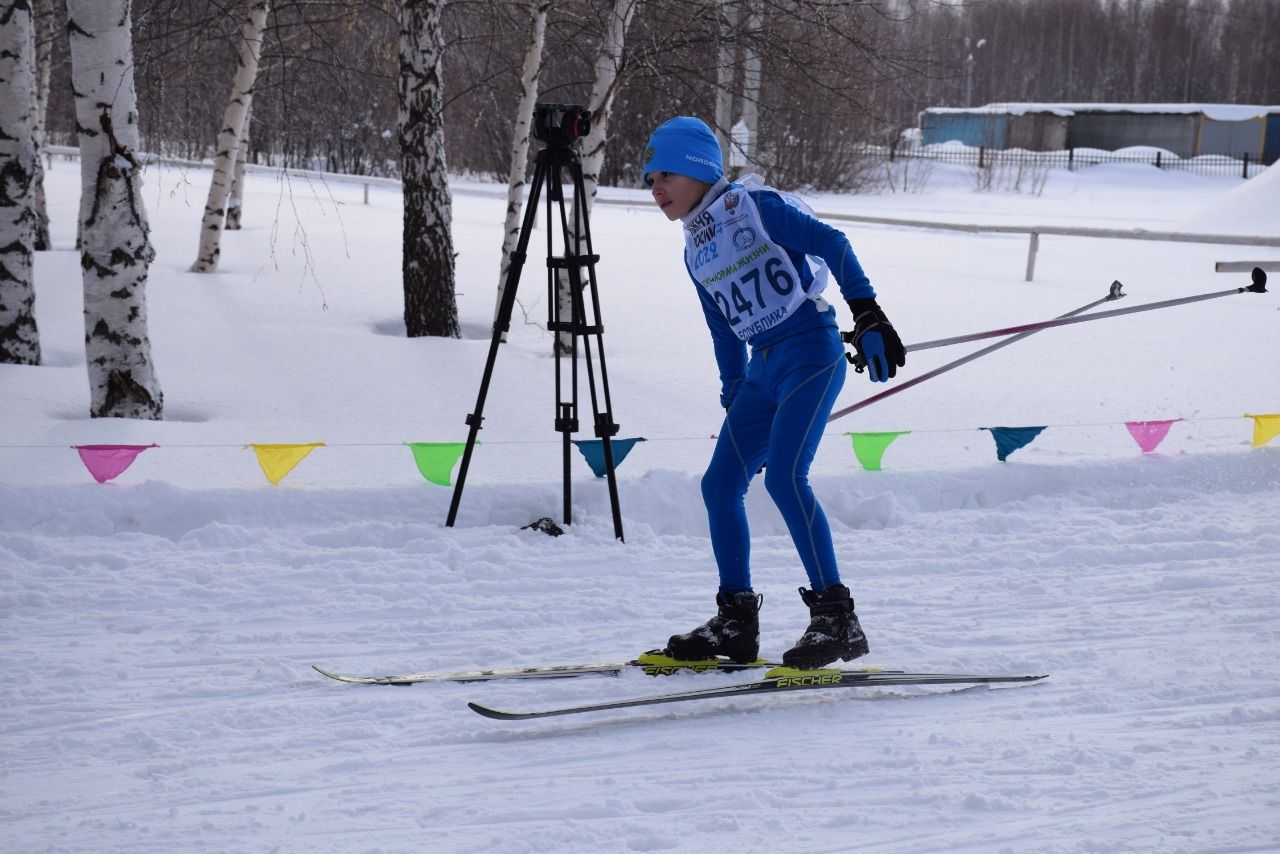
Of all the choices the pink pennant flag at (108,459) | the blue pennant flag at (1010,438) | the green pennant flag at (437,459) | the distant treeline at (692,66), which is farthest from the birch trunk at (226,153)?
the blue pennant flag at (1010,438)

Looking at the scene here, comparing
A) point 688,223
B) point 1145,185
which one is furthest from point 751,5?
point 1145,185

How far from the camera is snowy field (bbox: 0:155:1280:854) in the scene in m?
3.11

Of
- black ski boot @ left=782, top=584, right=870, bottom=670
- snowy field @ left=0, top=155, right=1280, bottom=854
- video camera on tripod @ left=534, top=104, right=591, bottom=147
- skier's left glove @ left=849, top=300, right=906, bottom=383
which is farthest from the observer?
video camera on tripod @ left=534, top=104, right=591, bottom=147

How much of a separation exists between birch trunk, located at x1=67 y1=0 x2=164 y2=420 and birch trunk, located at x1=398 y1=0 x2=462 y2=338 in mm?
2920

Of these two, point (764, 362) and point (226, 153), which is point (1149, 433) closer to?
point (764, 362)

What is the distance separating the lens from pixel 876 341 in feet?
12.1

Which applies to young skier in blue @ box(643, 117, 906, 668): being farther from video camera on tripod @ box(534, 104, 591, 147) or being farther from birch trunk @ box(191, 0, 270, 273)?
birch trunk @ box(191, 0, 270, 273)

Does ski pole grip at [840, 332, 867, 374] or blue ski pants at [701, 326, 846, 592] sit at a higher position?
ski pole grip at [840, 332, 867, 374]

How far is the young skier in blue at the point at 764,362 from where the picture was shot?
3.89 metres

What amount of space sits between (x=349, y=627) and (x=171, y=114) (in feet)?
33.3

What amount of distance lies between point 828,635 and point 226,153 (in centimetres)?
1131

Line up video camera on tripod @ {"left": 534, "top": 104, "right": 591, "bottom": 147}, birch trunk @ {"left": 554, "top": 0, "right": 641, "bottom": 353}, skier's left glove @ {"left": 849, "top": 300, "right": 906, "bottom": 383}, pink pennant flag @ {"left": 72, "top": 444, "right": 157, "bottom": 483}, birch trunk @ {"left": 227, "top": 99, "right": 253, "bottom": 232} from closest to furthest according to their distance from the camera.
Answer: skier's left glove @ {"left": 849, "top": 300, "right": 906, "bottom": 383} < video camera on tripod @ {"left": 534, "top": 104, "right": 591, "bottom": 147} < pink pennant flag @ {"left": 72, "top": 444, "right": 157, "bottom": 483} < birch trunk @ {"left": 554, "top": 0, "right": 641, "bottom": 353} < birch trunk @ {"left": 227, "top": 99, "right": 253, "bottom": 232}

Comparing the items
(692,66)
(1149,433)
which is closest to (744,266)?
(1149,433)

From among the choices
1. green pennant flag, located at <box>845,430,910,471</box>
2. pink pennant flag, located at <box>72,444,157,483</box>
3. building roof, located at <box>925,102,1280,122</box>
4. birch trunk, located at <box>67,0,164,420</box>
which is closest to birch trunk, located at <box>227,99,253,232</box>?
birch trunk, located at <box>67,0,164,420</box>
